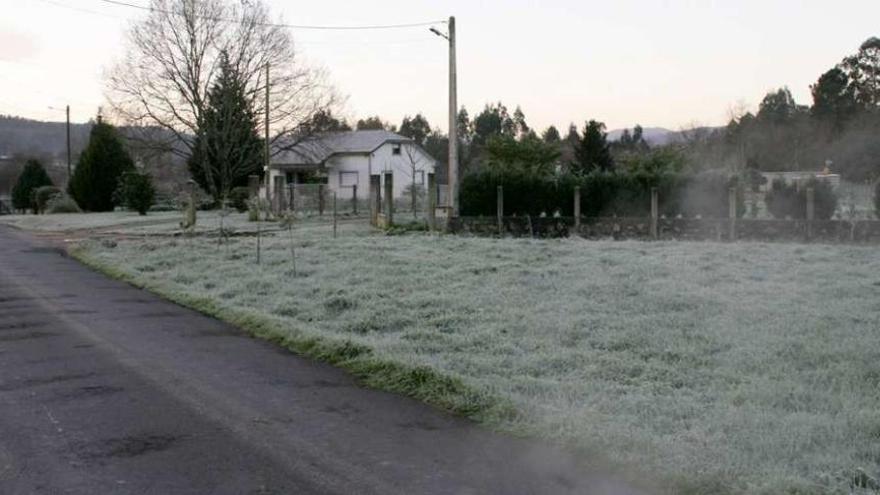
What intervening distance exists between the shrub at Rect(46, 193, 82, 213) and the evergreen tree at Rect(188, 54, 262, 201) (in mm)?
7798

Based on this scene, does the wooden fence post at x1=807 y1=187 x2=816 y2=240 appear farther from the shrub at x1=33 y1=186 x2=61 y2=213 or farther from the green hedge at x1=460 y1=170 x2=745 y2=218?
the shrub at x1=33 y1=186 x2=61 y2=213

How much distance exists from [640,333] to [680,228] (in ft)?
47.6

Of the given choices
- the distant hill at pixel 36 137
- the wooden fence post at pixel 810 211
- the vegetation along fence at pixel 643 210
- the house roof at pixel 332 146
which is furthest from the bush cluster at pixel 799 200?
the distant hill at pixel 36 137

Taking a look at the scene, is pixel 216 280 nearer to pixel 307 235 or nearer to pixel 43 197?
pixel 307 235

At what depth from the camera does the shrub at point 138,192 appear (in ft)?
150

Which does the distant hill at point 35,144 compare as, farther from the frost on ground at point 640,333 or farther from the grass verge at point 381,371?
the grass verge at point 381,371

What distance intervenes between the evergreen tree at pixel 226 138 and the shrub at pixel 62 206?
25.6 ft

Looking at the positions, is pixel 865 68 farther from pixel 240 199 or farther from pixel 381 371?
pixel 381 371

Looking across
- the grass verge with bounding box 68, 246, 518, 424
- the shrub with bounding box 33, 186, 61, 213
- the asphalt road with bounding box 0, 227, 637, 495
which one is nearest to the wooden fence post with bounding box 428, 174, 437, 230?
the grass verge with bounding box 68, 246, 518, 424

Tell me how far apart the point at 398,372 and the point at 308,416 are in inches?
55.7

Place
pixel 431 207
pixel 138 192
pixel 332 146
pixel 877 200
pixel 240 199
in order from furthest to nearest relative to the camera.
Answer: pixel 332 146, pixel 138 192, pixel 240 199, pixel 431 207, pixel 877 200

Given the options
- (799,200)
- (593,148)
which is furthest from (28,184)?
(799,200)

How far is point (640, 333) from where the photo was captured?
8930 mm

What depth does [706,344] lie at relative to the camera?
27.4ft
